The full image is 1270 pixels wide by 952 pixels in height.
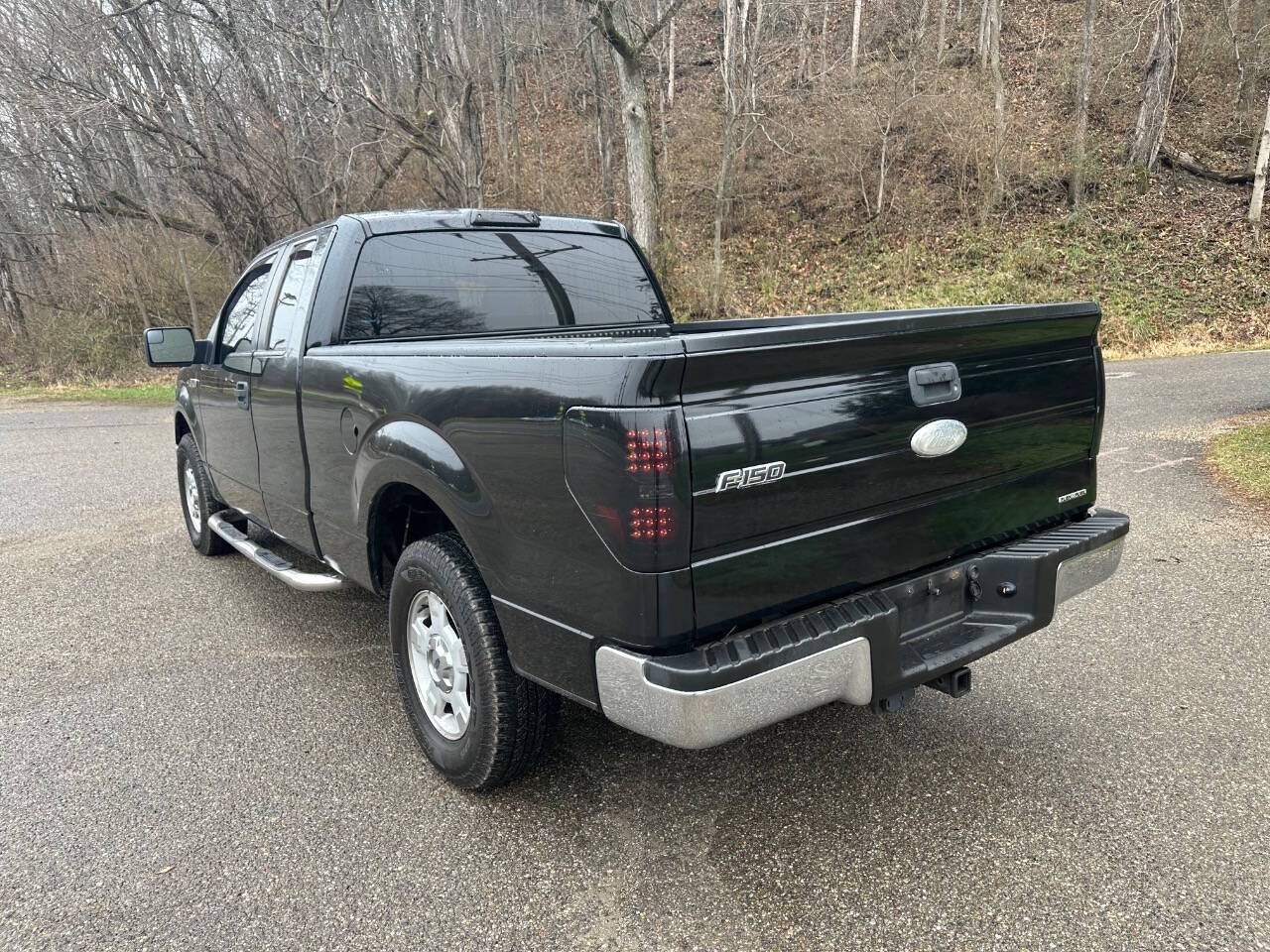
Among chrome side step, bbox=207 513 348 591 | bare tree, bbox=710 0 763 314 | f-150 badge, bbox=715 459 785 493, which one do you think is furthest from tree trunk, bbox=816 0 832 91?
f-150 badge, bbox=715 459 785 493

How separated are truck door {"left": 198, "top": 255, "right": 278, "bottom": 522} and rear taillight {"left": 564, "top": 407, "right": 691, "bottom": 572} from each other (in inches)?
99.9

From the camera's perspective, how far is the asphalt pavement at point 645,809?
219cm

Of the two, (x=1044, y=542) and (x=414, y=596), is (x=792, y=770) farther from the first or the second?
(x=414, y=596)

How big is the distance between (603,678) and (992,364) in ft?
4.91

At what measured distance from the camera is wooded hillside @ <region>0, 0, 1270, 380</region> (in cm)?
1623

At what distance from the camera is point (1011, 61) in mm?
27062

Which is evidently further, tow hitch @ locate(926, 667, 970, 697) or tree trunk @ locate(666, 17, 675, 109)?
tree trunk @ locate(666, 17, 675, 109)

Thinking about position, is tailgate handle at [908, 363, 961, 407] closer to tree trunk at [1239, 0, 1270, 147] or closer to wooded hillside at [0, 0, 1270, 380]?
wooded hillside at [0, 0, 1270, 380]

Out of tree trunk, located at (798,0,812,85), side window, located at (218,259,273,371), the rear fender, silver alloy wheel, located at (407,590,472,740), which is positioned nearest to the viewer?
the rear fender

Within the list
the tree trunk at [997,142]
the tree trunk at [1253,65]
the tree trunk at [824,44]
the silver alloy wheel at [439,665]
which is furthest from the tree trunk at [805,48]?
the silver alloy wheel at [439,665]

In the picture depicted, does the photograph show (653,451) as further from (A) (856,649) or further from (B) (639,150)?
(B) (639,150)

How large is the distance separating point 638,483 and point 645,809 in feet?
4.23

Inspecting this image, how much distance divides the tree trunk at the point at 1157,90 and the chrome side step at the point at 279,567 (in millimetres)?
24267

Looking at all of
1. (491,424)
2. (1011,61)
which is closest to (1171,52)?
(1011,61)
